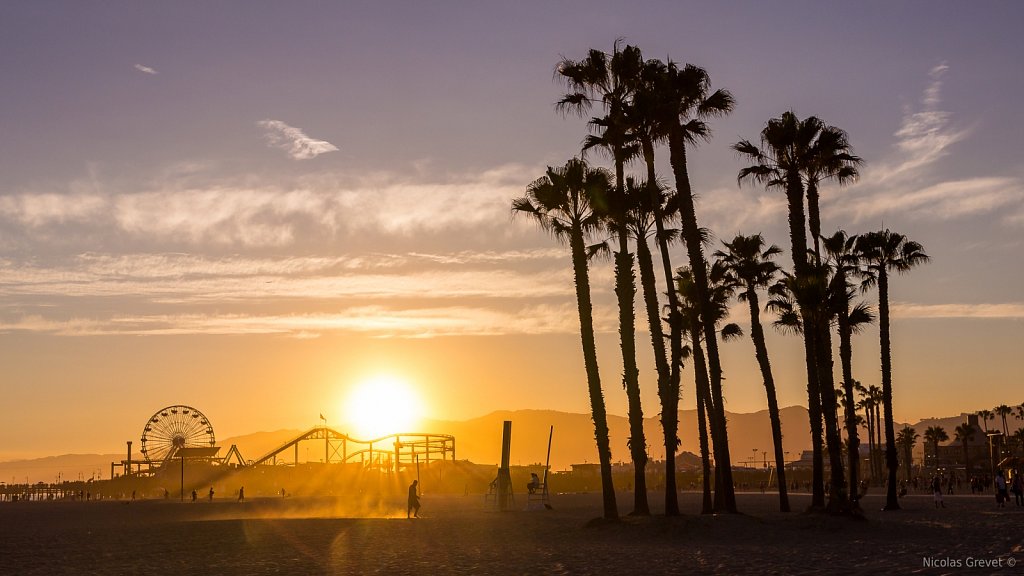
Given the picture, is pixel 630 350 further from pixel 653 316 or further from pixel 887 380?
pixel 887 380

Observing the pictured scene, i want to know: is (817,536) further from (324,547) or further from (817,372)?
(324,547)

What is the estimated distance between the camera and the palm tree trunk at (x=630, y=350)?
1385 inches

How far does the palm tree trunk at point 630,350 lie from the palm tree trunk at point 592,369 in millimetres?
1004

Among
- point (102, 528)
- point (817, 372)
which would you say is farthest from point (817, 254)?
point (102, 528)

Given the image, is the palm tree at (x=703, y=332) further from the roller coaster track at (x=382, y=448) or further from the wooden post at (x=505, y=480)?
the roller coaster track at (x=382, y=448)

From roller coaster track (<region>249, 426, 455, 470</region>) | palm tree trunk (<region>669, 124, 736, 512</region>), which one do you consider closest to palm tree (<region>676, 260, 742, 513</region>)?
palm tree trunk (<region>669, 124, 736, 512</region>)

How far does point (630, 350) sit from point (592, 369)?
1.55 metres

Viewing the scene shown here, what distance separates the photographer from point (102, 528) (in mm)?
43719

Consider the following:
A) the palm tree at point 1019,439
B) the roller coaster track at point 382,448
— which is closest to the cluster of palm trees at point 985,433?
the palm tree at point 1019,439

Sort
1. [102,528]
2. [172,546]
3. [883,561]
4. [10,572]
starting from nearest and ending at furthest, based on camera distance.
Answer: [883,561] < [10,572] < [172,546] < [102,528]

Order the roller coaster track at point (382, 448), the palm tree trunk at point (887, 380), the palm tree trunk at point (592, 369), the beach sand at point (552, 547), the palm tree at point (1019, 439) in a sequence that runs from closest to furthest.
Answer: the beach sand at point (552, 547)
the palm tree trunk at point (592, 369)
the palm tree trunk at point (887, 380)
the palm tree at point (1019, 439)
the roller coaster track at point (382, 448)

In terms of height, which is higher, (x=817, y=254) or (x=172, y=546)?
(x=817, y=254)

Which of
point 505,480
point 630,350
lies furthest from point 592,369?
point 505,480

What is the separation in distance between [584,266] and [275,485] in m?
135
